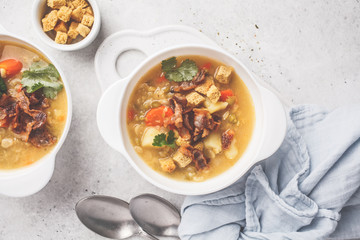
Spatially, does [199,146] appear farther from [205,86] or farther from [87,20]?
[87,20]

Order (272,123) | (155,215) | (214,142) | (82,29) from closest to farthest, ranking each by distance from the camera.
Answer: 1. (272,123)
2. (214,142)
3. (82,29)
4. (155,215)

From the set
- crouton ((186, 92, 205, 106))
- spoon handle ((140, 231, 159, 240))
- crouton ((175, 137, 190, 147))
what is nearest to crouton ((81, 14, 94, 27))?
crouton ((186, 92, 205, 106))

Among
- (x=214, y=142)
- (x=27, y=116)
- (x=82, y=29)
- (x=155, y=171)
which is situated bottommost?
(x=27, y=116)

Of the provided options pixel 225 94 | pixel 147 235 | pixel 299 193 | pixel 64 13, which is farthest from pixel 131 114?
pixel 299 193

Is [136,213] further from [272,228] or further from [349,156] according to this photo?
[349,156]

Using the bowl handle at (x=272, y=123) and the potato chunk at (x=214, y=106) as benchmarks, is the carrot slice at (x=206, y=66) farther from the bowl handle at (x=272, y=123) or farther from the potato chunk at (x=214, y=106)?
the bowl handle at (x=272, y=123)

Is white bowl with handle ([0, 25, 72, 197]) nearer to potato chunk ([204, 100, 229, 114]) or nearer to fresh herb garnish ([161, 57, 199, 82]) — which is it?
fresh herb garnish ([161, 57, 199, 82])
